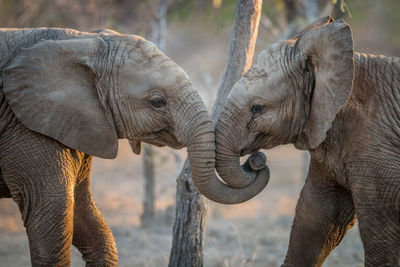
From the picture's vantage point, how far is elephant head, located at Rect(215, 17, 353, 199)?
4551mm

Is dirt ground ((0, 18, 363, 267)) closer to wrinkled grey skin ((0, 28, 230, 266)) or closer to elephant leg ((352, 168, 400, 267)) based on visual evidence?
elephant leg ((352, 168, 400, 267))

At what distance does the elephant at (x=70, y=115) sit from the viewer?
4344 millimetres

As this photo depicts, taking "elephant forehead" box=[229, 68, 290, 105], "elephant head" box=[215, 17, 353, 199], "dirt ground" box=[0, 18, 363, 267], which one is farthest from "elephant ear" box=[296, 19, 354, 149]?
"dirt ground" box=[0, 18, 363, 267]

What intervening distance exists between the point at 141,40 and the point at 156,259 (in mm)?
3592

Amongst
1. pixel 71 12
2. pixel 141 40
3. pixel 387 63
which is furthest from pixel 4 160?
pixel 71 12

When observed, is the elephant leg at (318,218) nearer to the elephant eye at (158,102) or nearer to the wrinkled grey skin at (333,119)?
the wrinkled grey skin at (333,119)

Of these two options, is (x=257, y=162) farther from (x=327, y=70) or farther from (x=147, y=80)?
(x=147, y=80)

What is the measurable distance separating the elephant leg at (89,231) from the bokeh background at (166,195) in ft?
5.39

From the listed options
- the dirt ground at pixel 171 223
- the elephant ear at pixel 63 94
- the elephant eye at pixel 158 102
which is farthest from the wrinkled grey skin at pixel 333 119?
the elephant ear at pixel 63 94

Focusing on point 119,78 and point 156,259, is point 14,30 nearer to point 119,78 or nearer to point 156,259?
point 119,78

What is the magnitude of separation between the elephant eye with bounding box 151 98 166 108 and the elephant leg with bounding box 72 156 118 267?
2.65 ft

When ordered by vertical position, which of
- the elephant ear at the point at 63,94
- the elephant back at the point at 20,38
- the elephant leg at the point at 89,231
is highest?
the elephant back at the point at 20,38

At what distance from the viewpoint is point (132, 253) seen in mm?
7797

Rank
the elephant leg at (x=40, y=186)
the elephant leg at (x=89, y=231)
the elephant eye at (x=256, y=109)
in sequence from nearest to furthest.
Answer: the elephant leg at (x=40, y=186) < the elephant eye at (x=256, y=109) < the elephant leg at (x=89, y=231)
